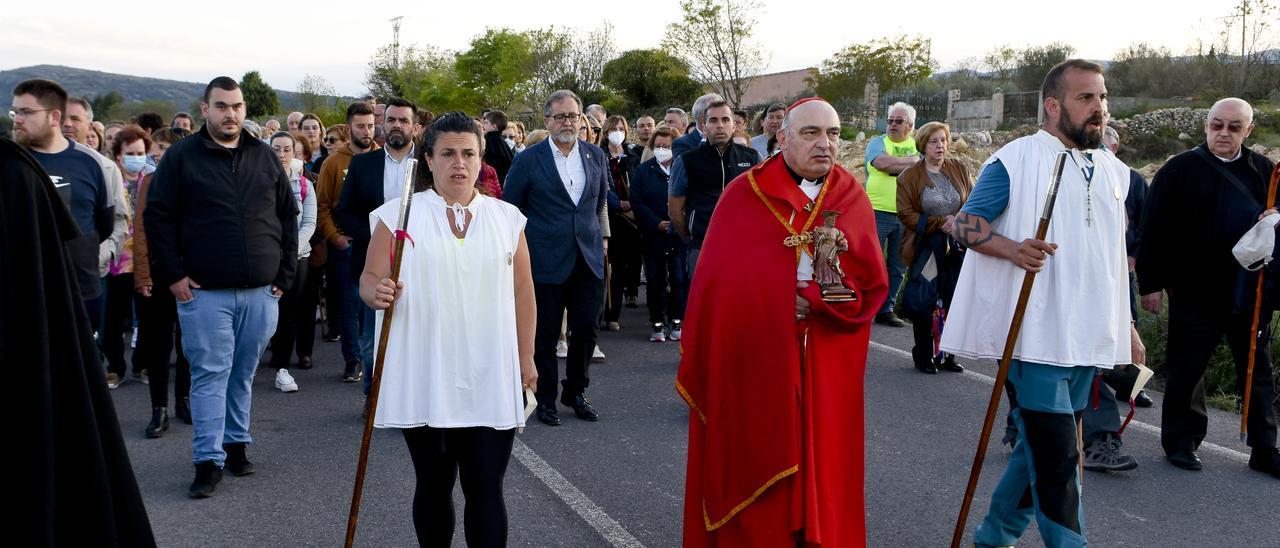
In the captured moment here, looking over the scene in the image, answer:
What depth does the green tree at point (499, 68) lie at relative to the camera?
6312 cm

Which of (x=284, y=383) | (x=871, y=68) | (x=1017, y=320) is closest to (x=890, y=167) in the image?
(x=284, y=383)

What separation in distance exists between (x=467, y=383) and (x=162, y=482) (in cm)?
290

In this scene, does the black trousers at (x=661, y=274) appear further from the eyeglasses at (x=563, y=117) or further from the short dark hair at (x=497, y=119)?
the eyeglasses at (x=563, y=117)

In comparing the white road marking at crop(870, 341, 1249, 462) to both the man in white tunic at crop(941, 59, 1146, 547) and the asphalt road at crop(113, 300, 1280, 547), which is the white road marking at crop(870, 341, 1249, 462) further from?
the man in white tunic at crop(941, 59, 1146, 547)

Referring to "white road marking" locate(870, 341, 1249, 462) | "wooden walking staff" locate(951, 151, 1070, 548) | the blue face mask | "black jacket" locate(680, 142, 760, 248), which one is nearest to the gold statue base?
"wooden walking staff" locate(951, 151, 1070, 548)


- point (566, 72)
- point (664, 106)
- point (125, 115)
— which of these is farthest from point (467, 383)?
point (125, 115)

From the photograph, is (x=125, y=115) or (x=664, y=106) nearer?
(x=664, y=106)

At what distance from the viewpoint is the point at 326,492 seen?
18.9 feet

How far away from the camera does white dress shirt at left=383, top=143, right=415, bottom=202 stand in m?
7.47

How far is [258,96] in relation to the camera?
258 ft

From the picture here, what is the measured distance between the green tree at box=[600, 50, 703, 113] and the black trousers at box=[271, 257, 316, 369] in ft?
153

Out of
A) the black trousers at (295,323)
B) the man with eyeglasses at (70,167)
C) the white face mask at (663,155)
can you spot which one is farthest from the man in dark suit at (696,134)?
the man with eyeglasses at (70,167)

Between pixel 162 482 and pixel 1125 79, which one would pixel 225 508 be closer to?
pixel 162 482

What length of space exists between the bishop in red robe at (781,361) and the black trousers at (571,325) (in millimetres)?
2987
